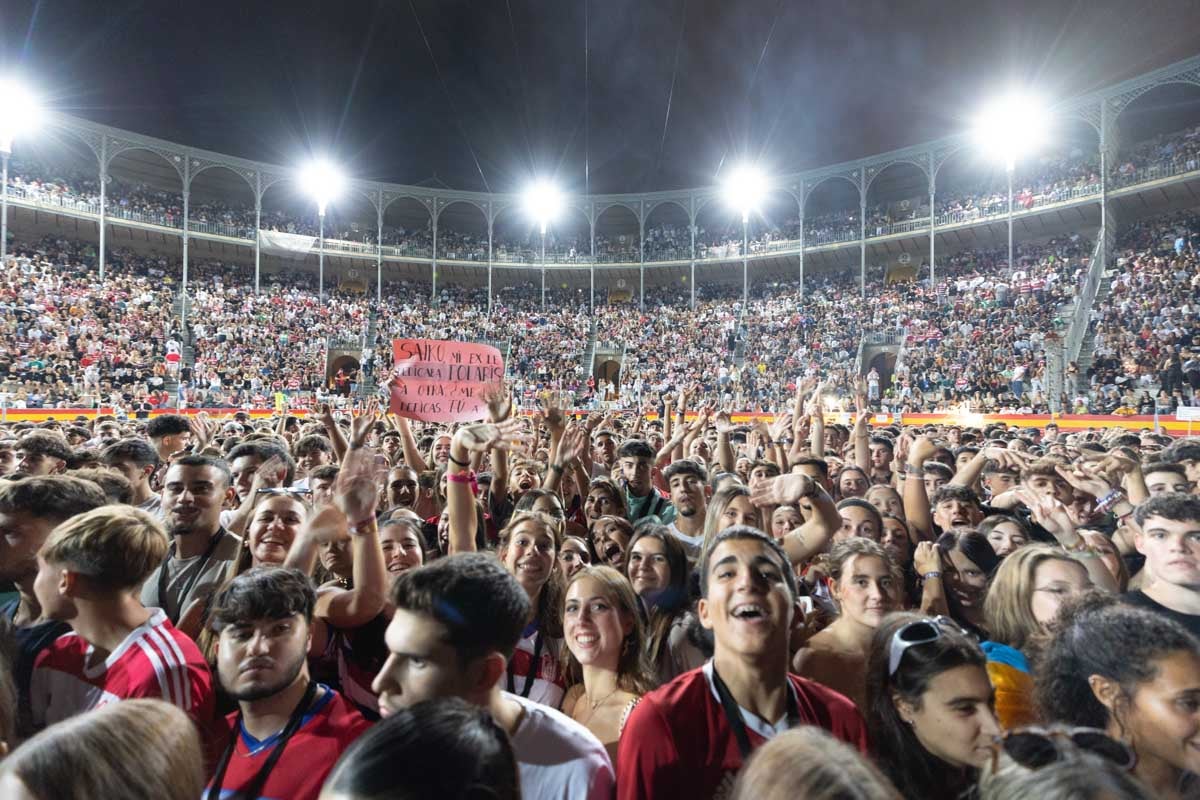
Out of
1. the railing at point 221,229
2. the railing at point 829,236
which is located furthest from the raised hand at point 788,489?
the railing at point 221,229

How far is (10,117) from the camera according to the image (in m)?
27.0

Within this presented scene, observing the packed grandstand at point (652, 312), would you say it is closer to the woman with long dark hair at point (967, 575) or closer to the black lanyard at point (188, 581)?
the woman with long dark hair at point (967, 575)

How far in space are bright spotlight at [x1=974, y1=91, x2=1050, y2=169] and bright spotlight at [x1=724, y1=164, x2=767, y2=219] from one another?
444 inches

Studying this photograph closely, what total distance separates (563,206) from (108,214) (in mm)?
24836

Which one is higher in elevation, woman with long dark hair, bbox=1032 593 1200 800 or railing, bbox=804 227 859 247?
railing, bbox=804 227 859 247

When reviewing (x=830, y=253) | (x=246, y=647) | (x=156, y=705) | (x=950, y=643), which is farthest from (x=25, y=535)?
(x=830, y=253)

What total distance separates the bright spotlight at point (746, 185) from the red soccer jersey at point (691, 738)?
37.9 metres

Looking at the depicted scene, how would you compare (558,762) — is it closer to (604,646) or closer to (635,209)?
(604,646)

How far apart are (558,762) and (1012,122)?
35.6 meters

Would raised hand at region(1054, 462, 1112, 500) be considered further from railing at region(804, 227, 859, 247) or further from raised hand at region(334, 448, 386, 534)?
railing at region(804, 227, 859, 247)

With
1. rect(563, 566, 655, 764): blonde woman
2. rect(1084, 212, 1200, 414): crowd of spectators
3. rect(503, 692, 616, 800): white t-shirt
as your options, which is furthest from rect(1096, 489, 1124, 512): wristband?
rect(1084, 212, 1200, 414): crowd of spectators

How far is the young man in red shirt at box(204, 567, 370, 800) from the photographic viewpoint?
2.04 meters

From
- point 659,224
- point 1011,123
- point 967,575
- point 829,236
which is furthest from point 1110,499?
point 659,224

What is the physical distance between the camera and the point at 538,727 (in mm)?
2094
